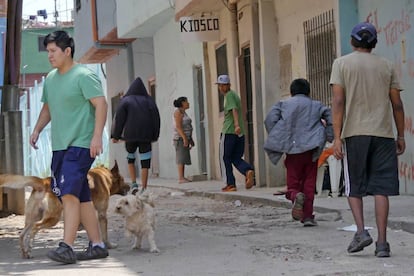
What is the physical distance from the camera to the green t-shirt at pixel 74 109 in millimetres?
7340

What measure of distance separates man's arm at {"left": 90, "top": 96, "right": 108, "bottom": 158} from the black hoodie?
236 inches

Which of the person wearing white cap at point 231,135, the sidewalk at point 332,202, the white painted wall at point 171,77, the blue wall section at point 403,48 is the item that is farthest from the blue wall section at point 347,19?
the white painted wall at point 171,77

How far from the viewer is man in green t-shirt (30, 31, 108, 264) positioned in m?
7.27

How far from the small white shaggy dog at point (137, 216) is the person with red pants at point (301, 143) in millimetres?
1911

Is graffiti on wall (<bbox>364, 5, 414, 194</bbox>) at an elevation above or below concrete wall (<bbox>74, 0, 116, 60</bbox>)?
below

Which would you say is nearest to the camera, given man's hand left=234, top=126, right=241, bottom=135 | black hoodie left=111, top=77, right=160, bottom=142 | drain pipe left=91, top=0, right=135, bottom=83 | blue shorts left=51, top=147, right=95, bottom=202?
blue shorts left=51, top=147, right=95, bottom=202

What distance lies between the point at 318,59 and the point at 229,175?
8.08 ft

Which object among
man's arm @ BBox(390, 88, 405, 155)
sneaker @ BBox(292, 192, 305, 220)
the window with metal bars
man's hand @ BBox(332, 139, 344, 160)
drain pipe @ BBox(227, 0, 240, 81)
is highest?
drain pipe @ BBox(227, 0, 240, 81)

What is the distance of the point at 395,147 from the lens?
7129 mm

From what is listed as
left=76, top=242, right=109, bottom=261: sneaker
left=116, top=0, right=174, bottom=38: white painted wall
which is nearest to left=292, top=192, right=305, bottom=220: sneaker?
left=76, top=242, right=109, bottom=261: sneaker

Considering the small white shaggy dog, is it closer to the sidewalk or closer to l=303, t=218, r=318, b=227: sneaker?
l=303, t=218, r=318, b=227: sneaker

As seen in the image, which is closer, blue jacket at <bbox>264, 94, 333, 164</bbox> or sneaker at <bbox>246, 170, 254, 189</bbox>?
blue jacket at <bbox>264, 94, 333, 164</bbox>

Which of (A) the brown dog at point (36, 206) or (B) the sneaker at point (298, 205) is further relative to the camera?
(B) the sneaker at point (298, 205)

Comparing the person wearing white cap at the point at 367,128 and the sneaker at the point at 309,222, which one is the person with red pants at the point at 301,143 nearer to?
the sneaker at the point at 309,222
